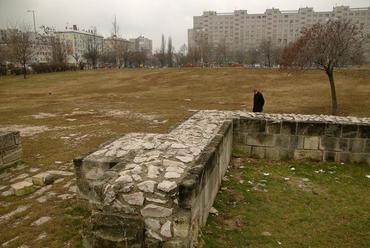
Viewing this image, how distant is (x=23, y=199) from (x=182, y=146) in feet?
9.93

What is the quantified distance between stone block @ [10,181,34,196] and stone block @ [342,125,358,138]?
7115mm

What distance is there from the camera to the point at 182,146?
16.6ft

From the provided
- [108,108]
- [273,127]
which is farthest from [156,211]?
[108,108]

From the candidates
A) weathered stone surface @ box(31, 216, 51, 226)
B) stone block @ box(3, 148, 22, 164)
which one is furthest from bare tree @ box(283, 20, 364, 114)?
Result: weathered stone surface @ box(31, 216, 51, 226)

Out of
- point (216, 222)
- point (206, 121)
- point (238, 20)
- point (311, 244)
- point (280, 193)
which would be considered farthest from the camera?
point (238, 20)

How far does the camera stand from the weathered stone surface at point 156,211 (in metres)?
3.45

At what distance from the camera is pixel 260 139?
7828 mm

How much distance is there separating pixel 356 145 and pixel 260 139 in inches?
90.6

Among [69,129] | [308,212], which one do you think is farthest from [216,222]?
[69,129]

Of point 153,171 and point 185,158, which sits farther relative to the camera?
point 185,158

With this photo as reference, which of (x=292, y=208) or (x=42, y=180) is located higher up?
(x=42, y=180)

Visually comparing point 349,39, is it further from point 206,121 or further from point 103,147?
point 103,147

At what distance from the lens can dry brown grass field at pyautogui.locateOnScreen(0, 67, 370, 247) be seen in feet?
15.8

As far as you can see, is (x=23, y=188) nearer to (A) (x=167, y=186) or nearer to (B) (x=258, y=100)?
(A) (x=167, y=186)
